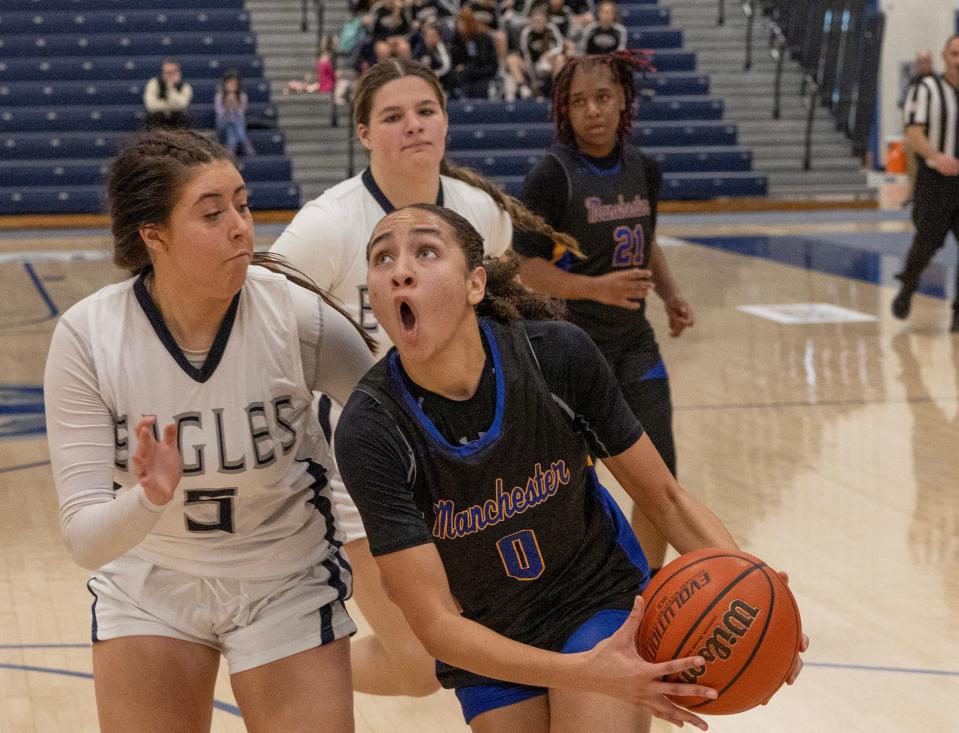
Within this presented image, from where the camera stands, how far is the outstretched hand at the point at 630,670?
2.19 m

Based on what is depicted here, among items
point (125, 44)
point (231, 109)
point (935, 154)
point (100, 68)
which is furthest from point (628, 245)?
point (125, 44)

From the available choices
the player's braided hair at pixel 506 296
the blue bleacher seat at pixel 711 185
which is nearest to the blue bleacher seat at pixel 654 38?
the blue bleacher seat at pixel 711 185

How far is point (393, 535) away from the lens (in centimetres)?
241

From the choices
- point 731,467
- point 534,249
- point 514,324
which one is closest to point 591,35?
point 731,467

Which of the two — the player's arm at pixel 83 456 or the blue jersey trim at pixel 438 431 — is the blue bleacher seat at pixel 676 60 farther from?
the player's arm at pixel 83 456

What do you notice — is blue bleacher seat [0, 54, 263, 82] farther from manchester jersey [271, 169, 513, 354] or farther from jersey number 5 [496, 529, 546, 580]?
jersey number 5 [496, 529, 546, 580]

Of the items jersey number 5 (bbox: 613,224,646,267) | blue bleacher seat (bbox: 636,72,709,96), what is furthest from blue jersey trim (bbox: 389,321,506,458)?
blue bleacher seat (bbox: 636,72,709,96)

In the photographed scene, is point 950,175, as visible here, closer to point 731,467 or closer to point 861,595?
point 731,467

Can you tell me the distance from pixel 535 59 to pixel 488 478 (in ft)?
55.1

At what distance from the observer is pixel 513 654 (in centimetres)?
231

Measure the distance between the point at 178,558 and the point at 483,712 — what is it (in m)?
0.64

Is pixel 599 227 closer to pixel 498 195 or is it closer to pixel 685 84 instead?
pixel 498 195

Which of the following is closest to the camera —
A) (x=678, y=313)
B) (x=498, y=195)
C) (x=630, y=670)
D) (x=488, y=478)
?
(x=630, y=670)

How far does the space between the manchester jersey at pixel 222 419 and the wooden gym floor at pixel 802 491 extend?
0.53 m
